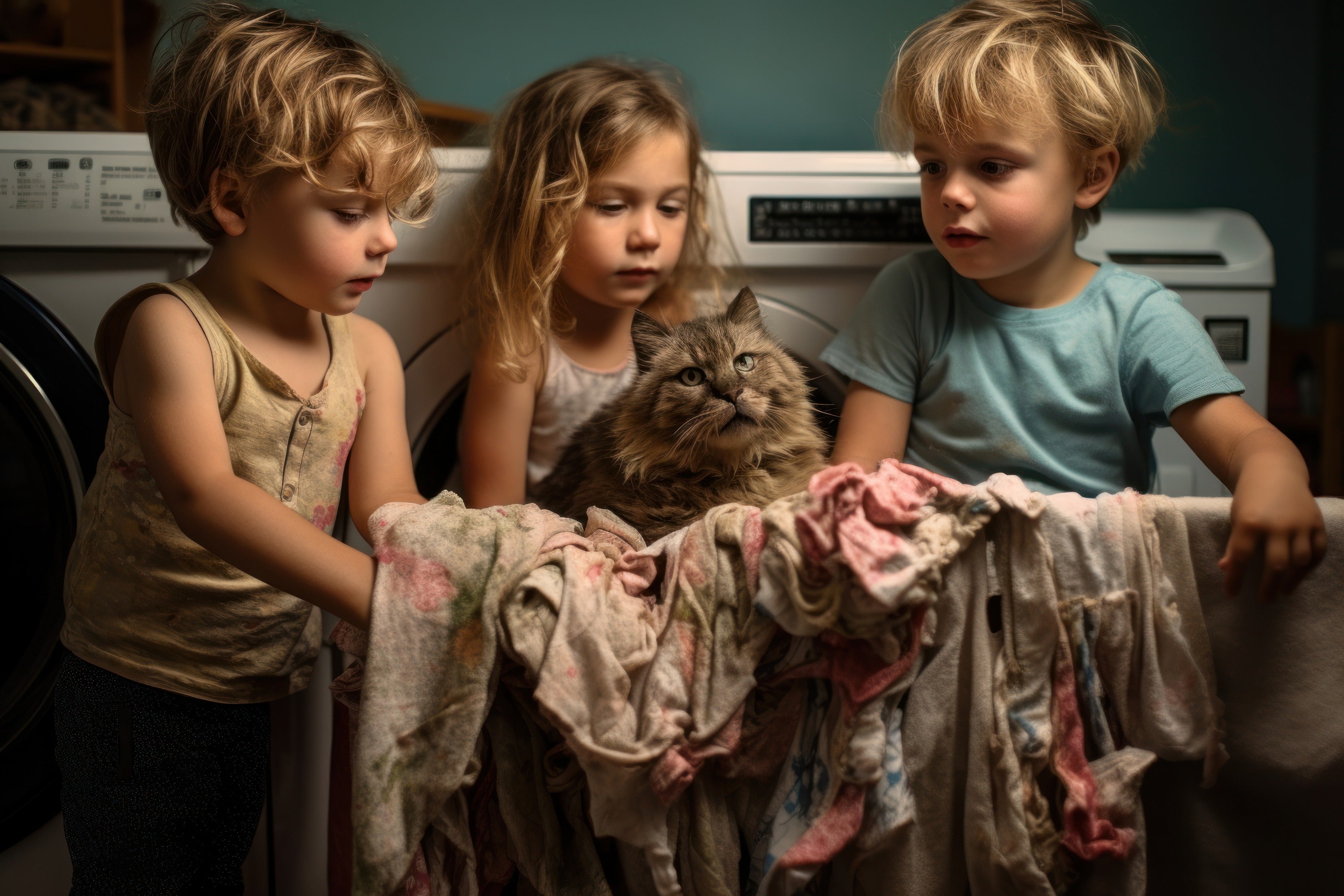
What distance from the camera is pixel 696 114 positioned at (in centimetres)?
147

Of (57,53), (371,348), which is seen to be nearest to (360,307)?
(371,348)

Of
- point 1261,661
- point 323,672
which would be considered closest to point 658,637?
point 1261,661

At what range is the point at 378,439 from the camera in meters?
1.17

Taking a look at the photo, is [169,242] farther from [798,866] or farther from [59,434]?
[798,866]

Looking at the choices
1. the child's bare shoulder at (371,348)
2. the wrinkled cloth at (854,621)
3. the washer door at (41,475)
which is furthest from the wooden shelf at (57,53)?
the wrinkled cloth at (854,621)

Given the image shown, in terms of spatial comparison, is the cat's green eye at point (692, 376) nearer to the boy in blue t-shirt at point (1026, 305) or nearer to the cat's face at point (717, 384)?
the cat's face at point (717, 384)

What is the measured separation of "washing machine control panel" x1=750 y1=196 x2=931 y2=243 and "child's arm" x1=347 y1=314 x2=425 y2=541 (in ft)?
2.15

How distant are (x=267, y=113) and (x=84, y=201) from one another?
634mm

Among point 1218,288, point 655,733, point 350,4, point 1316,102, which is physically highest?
point 350,4

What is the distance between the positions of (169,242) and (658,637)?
3.54 feet

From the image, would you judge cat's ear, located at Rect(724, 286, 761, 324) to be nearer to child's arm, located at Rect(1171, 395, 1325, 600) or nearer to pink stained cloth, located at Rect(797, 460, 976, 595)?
pink stained cloth, located at Rect(797, 460, 976, 595)

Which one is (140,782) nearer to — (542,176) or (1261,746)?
(542,176)

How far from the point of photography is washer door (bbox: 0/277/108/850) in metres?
1.24

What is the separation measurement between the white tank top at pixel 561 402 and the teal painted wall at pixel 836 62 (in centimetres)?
97
